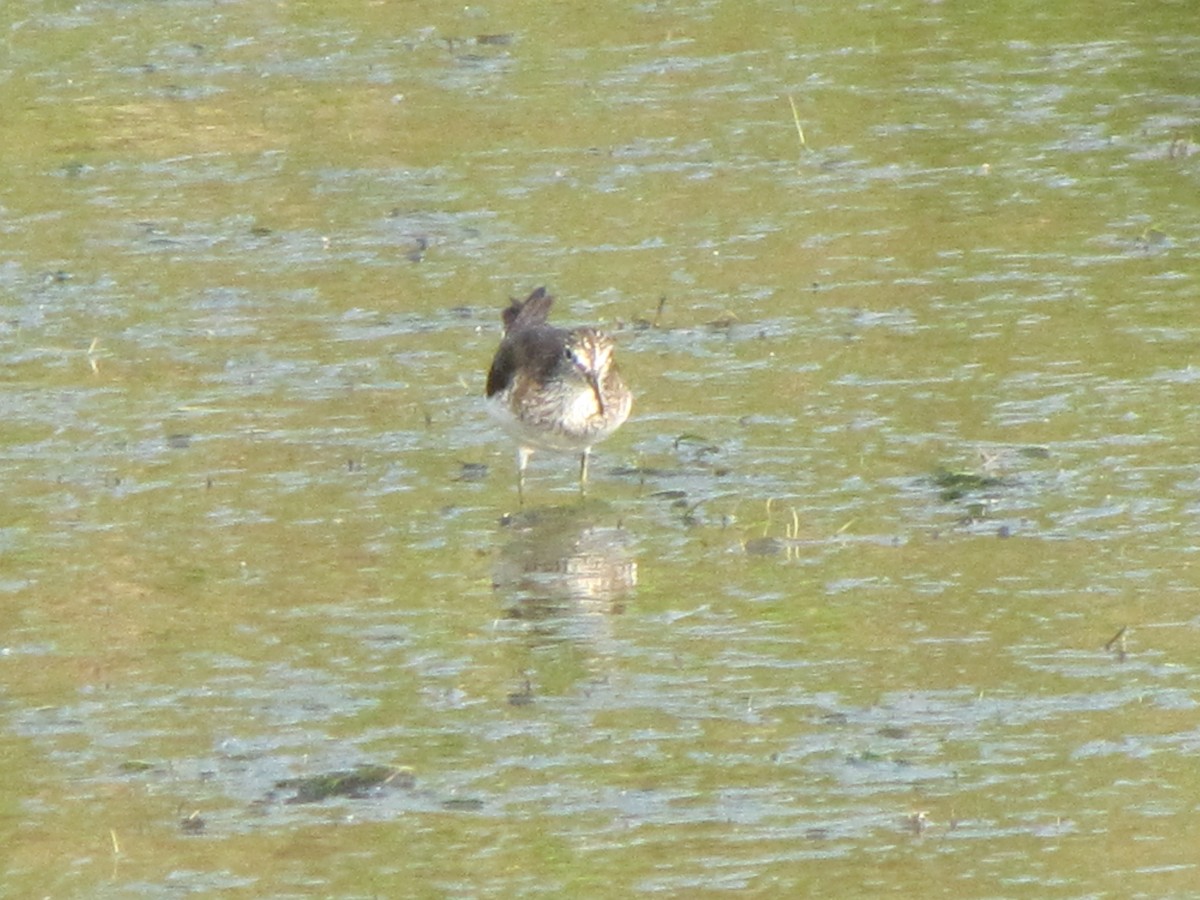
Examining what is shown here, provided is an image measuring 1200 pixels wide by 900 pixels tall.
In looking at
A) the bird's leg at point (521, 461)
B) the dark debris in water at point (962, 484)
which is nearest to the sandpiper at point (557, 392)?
the bird's leg at point (521, 461)

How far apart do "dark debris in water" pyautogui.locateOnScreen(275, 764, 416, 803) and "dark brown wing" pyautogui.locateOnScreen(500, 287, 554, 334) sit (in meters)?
3.84

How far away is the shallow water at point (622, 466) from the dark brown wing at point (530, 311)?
37 centimetres

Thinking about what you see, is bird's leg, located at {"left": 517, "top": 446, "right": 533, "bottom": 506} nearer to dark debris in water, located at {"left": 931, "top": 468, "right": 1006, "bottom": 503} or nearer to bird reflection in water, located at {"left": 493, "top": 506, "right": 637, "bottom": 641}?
bird reflection in water, located at {"left": 493, "top": 506, "right": 637, "bottom": 641}

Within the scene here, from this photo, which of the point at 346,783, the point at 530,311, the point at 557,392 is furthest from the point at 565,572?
the point at 530,311

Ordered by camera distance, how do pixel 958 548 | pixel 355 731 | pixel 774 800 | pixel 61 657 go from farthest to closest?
pixel 958 548
pixel 61 657
pixel 355 731
pixel 774 800

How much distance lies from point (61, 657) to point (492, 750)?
1601mm

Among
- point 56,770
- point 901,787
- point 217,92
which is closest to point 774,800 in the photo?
point 901,787

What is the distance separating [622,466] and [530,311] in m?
1.09

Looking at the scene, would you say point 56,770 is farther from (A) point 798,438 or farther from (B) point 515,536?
(A) point 798,438

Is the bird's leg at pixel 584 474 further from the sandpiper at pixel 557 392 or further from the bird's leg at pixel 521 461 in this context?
the bird's leg at pixel 521 461

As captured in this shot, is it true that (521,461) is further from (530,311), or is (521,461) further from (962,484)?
(962,484)

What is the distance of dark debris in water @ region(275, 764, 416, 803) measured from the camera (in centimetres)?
703

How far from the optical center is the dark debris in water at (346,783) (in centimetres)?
703

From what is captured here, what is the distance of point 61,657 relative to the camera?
8203 millimetres
